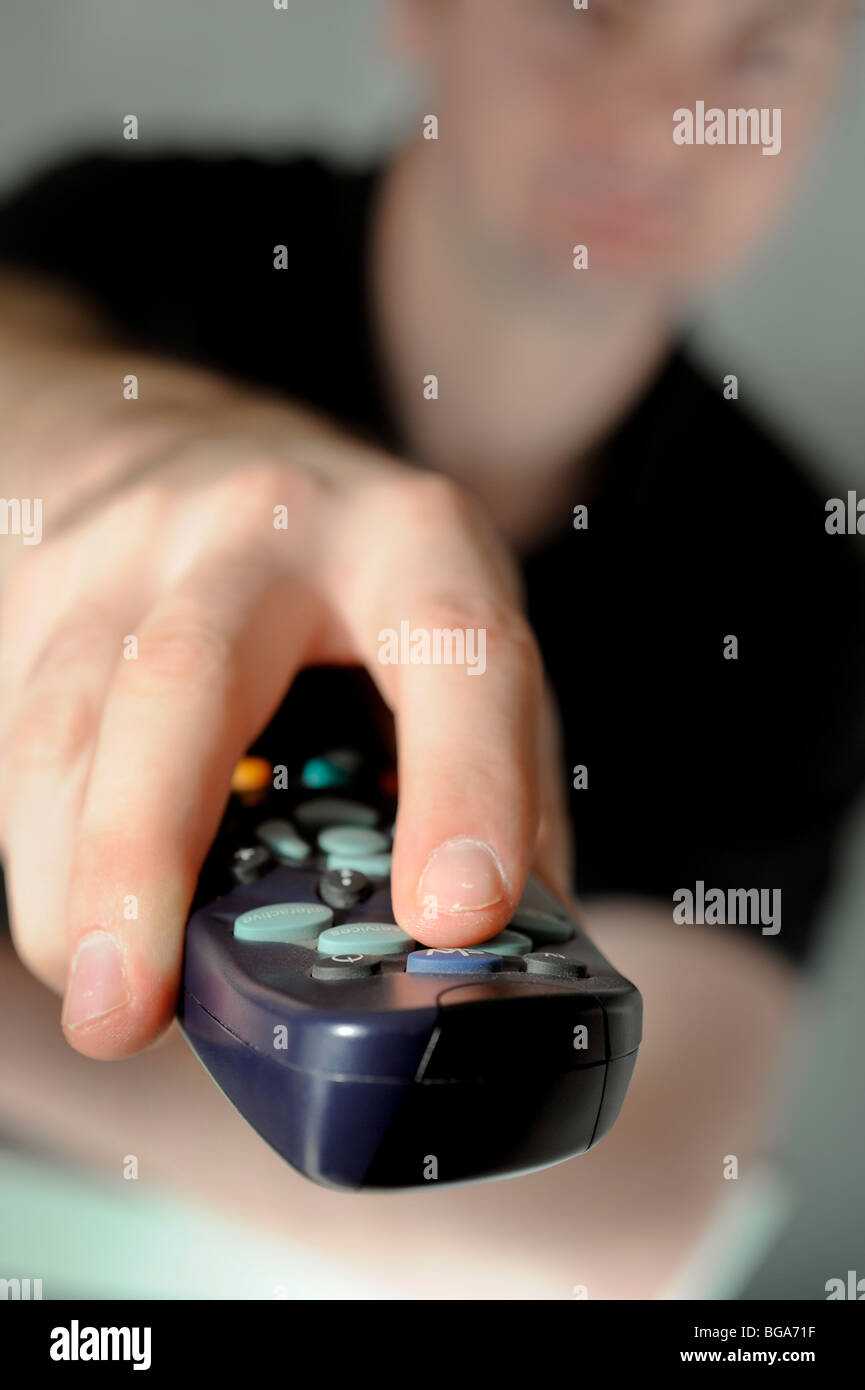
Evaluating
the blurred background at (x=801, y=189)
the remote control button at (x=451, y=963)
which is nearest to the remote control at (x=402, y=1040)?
the remote control button at (x=451, y=963)

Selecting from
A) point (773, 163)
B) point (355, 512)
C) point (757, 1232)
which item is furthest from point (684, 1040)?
point (773, 163)

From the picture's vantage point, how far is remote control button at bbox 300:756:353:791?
307mm

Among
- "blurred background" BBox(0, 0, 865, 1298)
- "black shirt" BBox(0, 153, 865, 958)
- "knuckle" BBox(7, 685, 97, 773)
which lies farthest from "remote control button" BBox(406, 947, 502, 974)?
"black shirt" BBox(0, 153, 865, 958)

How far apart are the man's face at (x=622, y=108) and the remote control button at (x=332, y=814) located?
381 millimetres

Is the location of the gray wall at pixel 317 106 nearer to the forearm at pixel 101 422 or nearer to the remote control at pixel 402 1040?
the forearm at pixel 101 422

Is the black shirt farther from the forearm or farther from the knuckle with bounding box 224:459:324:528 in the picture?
the knuckle with bounding box 224:459:324:528

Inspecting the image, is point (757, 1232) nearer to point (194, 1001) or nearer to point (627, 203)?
point (194, 1001)

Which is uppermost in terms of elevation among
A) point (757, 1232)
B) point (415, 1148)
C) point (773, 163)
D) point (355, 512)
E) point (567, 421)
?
point (773, 163)

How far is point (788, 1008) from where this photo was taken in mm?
571

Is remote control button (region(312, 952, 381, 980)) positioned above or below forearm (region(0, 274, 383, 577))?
below

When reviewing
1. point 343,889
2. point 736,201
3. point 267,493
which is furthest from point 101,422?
point 736,201

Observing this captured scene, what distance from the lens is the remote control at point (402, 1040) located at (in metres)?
0.15

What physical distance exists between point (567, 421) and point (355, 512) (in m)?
0.37

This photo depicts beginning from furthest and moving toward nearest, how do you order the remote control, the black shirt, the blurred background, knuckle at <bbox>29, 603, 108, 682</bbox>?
the black shirt → the blurred background → knuckle at <bbox>29, 603, 108, 682</bbox> → the remote control
